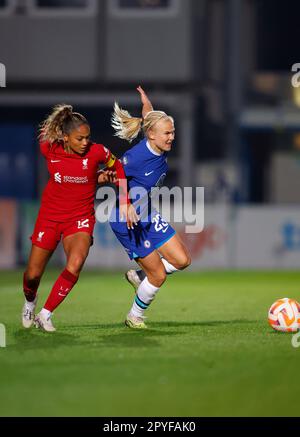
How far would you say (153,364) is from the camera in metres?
8.96

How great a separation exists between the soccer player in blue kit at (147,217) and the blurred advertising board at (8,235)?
12.5 meters

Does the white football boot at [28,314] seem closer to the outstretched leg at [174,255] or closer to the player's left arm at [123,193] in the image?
the outstretched leg at [174,255]

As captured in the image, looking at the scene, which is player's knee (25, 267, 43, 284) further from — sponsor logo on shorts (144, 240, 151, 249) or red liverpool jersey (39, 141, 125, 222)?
sponsor logo on shorts (144, 240, 151, 249)

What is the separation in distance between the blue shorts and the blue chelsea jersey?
13cm

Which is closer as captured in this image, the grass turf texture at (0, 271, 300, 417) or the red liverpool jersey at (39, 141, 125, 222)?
the grass turf texture at (0, 271, 300, 417)

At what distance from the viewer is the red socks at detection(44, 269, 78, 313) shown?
10789mm

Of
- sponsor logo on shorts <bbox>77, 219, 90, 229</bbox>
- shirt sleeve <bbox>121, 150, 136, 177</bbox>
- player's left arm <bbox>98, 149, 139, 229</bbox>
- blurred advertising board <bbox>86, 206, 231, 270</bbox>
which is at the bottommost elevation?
sponsor logo on shorts <bbox>77, 219, 90, 229</bbox>

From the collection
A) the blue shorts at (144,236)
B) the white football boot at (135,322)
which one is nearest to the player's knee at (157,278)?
the blue shorts at (144,236)

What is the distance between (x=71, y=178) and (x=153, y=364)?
2617 mm

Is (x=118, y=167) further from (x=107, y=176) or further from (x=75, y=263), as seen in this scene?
(x=75, y=263)

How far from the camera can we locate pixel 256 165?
36.9 meters

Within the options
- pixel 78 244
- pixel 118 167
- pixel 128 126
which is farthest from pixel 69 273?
pixel 128 126

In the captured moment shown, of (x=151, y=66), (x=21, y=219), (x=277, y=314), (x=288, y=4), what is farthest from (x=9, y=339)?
(x=288, y=4)

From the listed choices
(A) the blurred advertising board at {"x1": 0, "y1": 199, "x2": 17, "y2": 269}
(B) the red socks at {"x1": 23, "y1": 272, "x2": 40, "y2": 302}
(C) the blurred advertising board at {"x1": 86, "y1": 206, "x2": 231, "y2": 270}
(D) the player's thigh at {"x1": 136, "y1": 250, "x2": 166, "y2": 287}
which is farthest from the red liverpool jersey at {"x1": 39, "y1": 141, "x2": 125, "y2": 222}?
(A) the blurred advertising board at {"x1": 0, "y1": 199, "x2": 17, "y2": 269}
